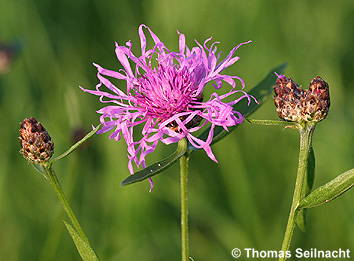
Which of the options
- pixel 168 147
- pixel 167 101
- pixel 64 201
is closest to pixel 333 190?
pixel 167 101

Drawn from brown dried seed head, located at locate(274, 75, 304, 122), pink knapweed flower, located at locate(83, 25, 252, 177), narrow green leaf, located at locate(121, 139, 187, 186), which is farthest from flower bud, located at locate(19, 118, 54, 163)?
brown dried seed head, located at locate(274, 75, 304, 122)

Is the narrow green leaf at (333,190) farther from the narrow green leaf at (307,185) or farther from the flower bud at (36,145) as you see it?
the flower bud at (36,145)

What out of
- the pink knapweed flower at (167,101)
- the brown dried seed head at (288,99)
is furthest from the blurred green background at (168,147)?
the brown dried seed head at (288,99)

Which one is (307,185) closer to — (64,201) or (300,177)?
(300,177)

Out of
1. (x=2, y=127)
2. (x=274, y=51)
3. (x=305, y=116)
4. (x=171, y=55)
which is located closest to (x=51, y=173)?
(x=171, y=55)

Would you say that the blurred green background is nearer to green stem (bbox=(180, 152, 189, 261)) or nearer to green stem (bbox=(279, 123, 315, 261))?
green stem (bbox=(180, 152, 189, 261))
